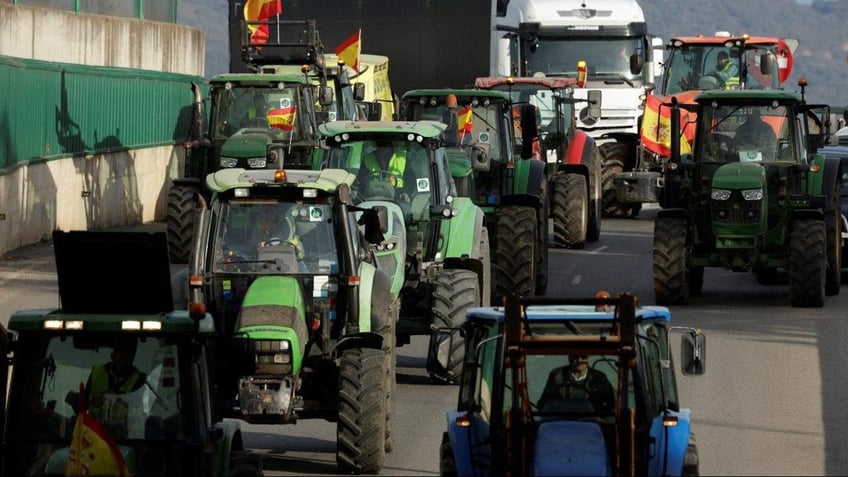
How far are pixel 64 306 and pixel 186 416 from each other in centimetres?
107

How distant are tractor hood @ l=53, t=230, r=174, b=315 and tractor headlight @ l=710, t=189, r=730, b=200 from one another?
13208mm

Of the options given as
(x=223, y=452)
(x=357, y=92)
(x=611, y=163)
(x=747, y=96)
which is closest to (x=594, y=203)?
(x=357, y=92)

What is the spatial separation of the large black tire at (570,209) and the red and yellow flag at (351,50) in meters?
8.28

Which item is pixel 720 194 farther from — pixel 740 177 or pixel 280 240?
pixel 280 240

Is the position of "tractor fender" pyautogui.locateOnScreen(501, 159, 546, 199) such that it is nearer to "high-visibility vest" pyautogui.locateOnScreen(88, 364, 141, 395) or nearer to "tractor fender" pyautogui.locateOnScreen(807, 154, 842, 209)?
"tractor fender" pyautogui.locateOnScreen(807, 154, 842, 209)

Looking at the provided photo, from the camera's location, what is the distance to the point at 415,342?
2167cm

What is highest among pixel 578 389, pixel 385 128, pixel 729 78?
pixel 729 78

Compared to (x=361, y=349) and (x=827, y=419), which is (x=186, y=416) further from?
(x=827, y=419)

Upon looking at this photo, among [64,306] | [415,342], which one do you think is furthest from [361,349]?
[415,342]

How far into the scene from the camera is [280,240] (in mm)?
14281

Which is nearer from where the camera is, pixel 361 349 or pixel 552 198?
pixel 361 349

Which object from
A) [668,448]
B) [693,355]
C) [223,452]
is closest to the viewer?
[668,448]

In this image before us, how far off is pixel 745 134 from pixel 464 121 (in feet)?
11.8

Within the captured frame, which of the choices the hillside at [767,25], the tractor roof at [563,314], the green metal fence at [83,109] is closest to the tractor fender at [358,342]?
the tractor roof at [563,314]
